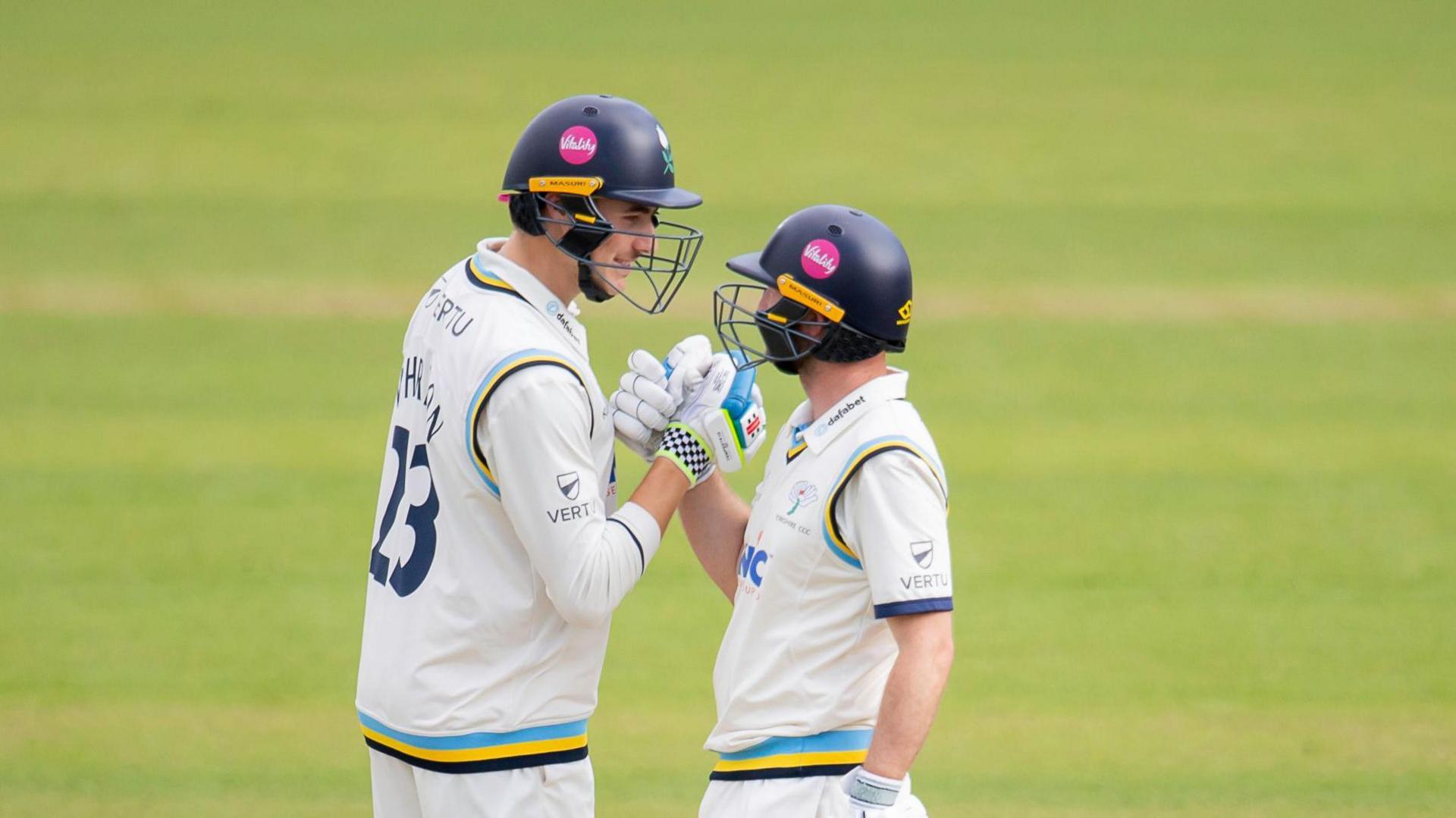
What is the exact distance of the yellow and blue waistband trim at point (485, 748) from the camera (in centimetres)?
510

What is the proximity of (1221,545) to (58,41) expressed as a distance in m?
21.1

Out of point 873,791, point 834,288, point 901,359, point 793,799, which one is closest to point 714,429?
point 834,288

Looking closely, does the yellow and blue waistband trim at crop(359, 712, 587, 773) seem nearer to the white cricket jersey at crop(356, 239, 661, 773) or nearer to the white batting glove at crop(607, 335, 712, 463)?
the white cricket jersey at crop(356, 239, 661, 773)

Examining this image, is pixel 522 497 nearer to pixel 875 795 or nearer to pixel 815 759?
pixel 815 759

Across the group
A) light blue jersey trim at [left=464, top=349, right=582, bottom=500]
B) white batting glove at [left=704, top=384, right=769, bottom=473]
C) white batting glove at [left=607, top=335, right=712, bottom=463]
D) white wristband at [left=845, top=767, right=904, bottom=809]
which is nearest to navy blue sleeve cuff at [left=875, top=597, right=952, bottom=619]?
white wristband at [left=845, top=767, right=904, bottom=809]

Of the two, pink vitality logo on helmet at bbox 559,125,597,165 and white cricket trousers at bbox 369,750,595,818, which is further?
pink vitality logo on helmet at bbox 559,125,597,165

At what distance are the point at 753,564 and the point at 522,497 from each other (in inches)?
28.7

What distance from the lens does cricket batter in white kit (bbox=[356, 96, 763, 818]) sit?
16.2 feet

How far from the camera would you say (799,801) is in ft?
16.3

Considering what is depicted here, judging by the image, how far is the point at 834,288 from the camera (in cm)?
505

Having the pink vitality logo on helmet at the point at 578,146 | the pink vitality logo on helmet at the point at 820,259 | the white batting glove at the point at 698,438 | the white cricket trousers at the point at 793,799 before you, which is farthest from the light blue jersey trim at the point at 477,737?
the pink vitality logo on helmet at the point at 578,146

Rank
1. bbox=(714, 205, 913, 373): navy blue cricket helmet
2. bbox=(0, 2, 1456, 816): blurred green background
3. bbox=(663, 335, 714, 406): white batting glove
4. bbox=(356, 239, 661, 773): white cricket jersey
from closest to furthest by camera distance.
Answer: bbox=(356, 239, 661, 773): white cricket jersey → bbox=(714, 205, 913, 373): navy blue cricket helmet → bbox=(663, 335, 714, 406): white batting glove → bbox=(0, 2, 1456, 816): blurred green background

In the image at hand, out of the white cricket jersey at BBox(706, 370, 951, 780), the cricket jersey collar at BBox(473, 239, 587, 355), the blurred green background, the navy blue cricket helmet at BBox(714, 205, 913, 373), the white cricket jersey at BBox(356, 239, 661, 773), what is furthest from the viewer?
the blurred green background

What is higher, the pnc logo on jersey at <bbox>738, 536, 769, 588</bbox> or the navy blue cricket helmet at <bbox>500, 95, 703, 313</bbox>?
the navy blue cricket helmet at <bbox>500, 95, 703, 313</bbox>
